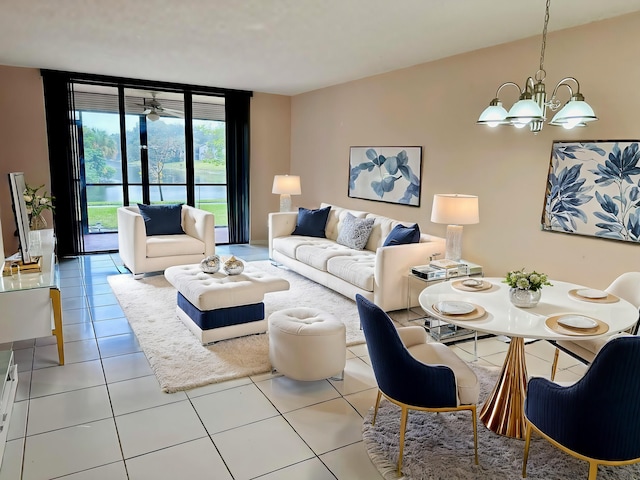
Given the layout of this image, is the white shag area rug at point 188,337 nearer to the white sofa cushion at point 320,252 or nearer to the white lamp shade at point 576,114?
the white sofa cushion at point 320,252

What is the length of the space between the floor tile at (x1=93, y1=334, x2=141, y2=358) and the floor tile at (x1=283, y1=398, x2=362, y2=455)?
1570 mm

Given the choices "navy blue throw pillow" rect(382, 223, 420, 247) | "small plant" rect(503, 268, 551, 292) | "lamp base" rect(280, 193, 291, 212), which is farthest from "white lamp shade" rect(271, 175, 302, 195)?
"small plant" rect(503, 268, 551, 292)

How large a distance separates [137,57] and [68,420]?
4081 millimetres

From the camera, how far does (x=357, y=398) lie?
2.95 metres

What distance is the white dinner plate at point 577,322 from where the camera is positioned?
2.25 meters

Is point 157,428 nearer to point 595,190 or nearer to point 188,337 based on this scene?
point 188,337

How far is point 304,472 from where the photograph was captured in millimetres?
2256

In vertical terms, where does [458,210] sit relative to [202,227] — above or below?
above

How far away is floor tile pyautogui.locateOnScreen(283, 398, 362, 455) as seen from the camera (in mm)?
2498

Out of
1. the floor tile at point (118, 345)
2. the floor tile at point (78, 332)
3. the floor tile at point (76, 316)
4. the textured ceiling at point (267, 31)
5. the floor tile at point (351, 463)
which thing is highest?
the textured ceiling at point (267, 31)

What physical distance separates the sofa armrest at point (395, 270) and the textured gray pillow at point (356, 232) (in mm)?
1041

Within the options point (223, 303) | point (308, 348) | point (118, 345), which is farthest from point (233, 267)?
point (308, 348)

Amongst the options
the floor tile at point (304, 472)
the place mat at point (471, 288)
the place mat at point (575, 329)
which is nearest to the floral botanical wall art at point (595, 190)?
the place mat at point (471, 288)

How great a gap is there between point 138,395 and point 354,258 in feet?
8.71
